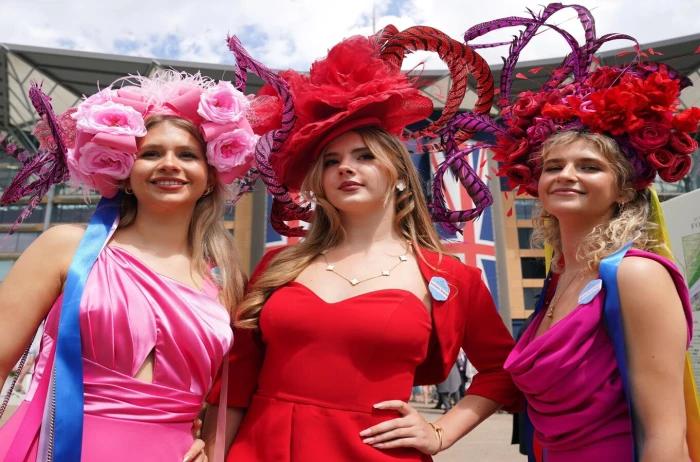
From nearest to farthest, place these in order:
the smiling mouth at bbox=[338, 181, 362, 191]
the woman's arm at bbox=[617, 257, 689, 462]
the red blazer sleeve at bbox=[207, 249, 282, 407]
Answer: the woman's arm at bbox=[617, 257, 689, 462] < the red blazer sleeve at bbox=[207, 249, 282, 407] < the smiling mouth at bbox=[338, 181, 362, 191]

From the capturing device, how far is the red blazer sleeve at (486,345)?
2.41m

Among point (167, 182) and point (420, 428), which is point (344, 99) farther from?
point (420, 428)

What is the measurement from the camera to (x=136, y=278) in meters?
2.08

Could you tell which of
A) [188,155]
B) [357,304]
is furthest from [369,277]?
[188,155]

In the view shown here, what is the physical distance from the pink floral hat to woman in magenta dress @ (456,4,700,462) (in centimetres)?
115

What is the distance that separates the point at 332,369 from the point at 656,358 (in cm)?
106

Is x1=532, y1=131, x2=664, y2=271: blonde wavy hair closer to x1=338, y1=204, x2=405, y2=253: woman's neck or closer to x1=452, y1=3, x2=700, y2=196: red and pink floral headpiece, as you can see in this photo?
x1=452, y1=3, x2=700, y2=196: red and pink floral headpiece

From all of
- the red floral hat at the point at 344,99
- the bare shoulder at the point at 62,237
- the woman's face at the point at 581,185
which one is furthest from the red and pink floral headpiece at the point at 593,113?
the bare shoulder at the point at 62,237

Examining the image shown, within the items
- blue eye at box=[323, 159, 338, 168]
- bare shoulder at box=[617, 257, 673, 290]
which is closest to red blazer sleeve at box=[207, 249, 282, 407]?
blue eye at box=[323, 159, 338, 168]

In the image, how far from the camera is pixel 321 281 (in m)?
2.44

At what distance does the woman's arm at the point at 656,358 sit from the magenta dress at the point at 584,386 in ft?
0.23

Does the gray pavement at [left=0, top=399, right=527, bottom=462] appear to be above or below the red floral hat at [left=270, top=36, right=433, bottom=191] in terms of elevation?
below

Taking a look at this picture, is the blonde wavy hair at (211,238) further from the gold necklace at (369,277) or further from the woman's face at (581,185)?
the woman's face at (581,185)

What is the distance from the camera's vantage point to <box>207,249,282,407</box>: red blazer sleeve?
2334 millimetres
